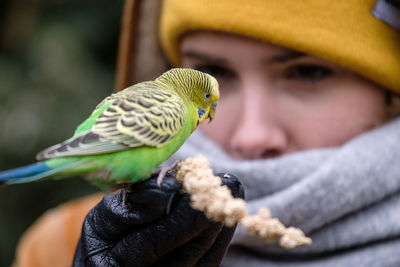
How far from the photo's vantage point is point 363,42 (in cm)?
141

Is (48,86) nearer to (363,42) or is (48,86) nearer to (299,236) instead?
(363,42)

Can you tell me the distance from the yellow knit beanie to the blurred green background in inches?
75.1

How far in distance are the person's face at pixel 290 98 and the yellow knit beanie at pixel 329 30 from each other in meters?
0.07

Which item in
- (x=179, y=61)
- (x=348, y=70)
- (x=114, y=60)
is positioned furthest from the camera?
(x=114, y=60)

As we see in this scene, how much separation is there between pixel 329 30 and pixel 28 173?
998mm

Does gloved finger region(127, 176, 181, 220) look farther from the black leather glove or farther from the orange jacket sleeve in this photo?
the orange jacket sleeve

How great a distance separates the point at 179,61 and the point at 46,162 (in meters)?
1.17

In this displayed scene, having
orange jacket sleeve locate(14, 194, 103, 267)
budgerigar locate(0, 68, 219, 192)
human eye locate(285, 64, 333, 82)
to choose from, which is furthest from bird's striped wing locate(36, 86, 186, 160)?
orange jacket sleeve locate(14, 194, 103, 267)

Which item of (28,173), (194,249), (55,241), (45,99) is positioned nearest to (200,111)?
(194,249)

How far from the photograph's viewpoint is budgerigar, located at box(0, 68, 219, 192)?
0.80 meters

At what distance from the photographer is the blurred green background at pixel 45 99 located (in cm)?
311

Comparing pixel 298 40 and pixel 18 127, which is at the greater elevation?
pixel 298 40

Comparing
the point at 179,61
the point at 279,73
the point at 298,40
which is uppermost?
the point at 298,40

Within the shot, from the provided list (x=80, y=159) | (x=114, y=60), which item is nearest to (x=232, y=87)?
(x=80, y=159)
